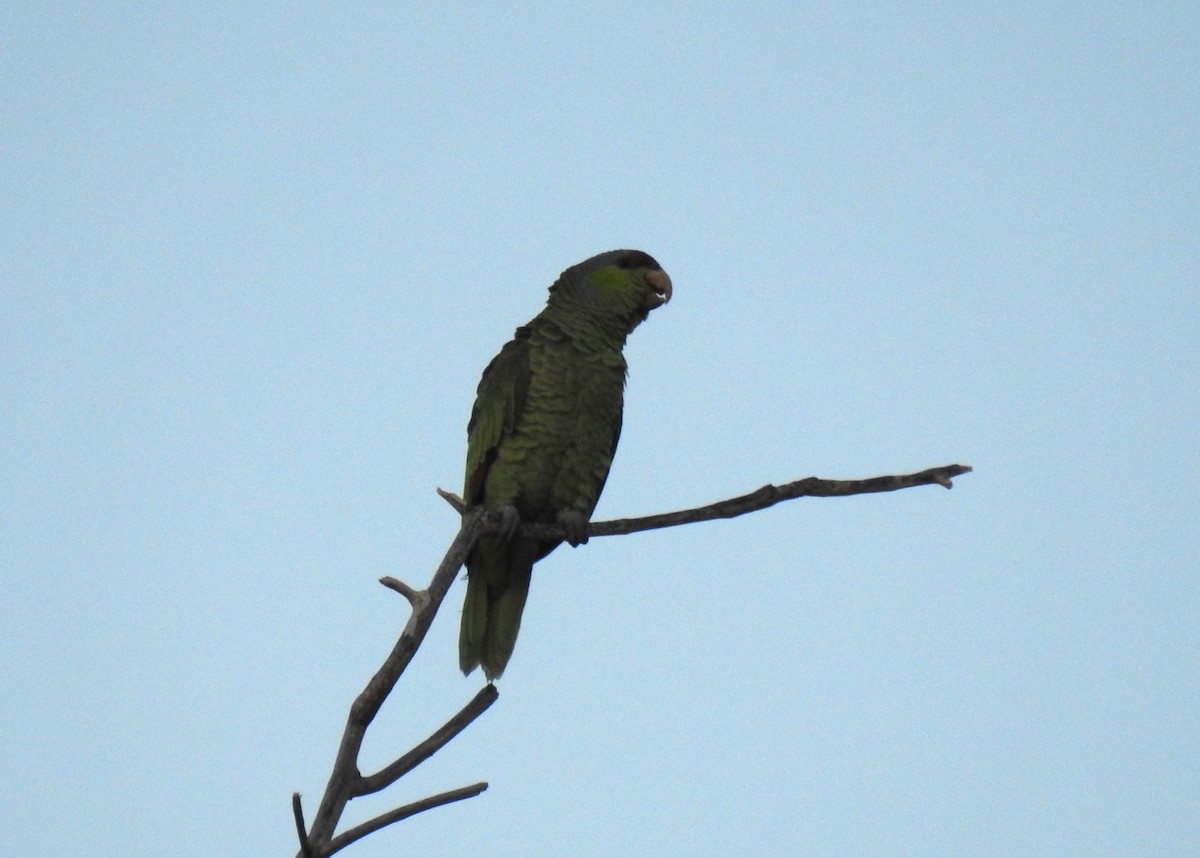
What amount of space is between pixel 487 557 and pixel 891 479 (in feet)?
8.47

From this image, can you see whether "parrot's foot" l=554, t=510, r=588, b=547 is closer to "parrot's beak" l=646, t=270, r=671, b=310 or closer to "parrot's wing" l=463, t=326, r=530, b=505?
"parrot's wing" l=463, t=326, r=530, b=505

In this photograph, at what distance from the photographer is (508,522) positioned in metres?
5.77

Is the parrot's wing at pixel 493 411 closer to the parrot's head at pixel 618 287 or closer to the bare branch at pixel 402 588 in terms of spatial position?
the parrot's head at pixel 618 287

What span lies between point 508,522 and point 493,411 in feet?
2.16

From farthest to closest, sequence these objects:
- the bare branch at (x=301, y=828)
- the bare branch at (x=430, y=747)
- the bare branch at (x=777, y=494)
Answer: the bare branch at (x=777, y=494) → the bare branch at (x=430, y=747) → the bare branch at (x=301, y=828)

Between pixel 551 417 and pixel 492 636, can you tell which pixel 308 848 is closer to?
pixel 492 636

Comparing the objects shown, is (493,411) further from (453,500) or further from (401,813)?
(401,813)

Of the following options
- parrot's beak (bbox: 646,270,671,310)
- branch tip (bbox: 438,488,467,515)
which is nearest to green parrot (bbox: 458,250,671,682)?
parrot's beak (bbox: 646,270,671,310)

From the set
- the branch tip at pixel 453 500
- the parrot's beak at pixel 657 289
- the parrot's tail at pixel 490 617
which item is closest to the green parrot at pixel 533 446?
the parrot's tail at pixel 490 617

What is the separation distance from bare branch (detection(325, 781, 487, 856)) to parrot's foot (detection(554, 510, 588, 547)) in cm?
220

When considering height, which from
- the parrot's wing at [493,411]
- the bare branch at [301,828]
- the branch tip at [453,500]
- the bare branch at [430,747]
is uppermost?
the parrot's wing at [493,411]

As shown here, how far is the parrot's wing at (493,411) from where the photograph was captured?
19.7 feet

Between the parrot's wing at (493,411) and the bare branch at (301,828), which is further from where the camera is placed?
the parrot's wing at (493,411)

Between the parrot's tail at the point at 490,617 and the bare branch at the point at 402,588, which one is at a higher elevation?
the parrot's tail at the point at 490,617
